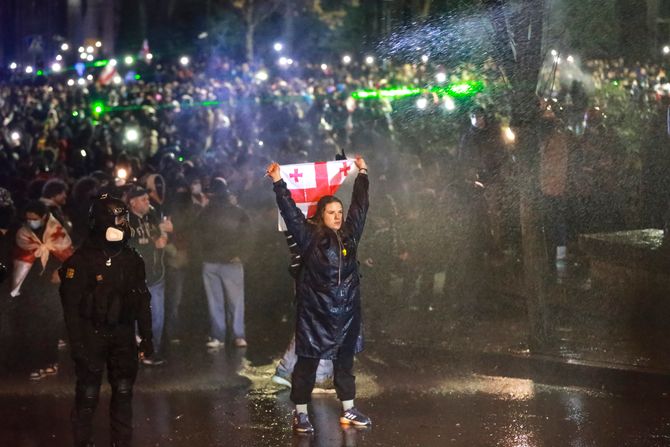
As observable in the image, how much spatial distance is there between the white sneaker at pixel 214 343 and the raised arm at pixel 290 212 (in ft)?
12.3

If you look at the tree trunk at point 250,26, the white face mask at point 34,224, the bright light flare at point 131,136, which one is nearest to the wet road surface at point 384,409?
the white face mask at point 34,224

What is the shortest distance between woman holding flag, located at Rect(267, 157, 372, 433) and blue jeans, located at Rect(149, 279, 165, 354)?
2.76m

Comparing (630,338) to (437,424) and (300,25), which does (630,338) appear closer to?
(437,424)

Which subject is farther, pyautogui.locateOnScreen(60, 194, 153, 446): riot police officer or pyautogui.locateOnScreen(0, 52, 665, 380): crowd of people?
pyautogui.locateOnScreen(0, 52, 665, 380): crowd of people

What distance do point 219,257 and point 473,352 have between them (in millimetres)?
2768

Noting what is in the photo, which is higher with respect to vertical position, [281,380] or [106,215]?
[106,215]

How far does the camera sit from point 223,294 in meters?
10.2

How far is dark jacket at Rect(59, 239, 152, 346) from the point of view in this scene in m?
5.81

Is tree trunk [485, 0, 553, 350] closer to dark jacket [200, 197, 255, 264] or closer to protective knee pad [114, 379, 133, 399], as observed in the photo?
dark jacket [200, 197, 255, 264]

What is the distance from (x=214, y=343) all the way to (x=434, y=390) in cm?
292

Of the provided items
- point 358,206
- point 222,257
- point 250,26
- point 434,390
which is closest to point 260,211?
point 222,257

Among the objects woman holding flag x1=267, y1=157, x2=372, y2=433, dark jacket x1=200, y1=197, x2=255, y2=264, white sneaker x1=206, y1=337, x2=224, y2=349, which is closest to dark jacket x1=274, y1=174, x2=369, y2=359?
woman holding flag x1=267, y1=157, x2=372, y2=433

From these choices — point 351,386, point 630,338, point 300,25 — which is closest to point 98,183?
point 351,386

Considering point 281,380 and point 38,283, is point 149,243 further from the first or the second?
point 281,380
